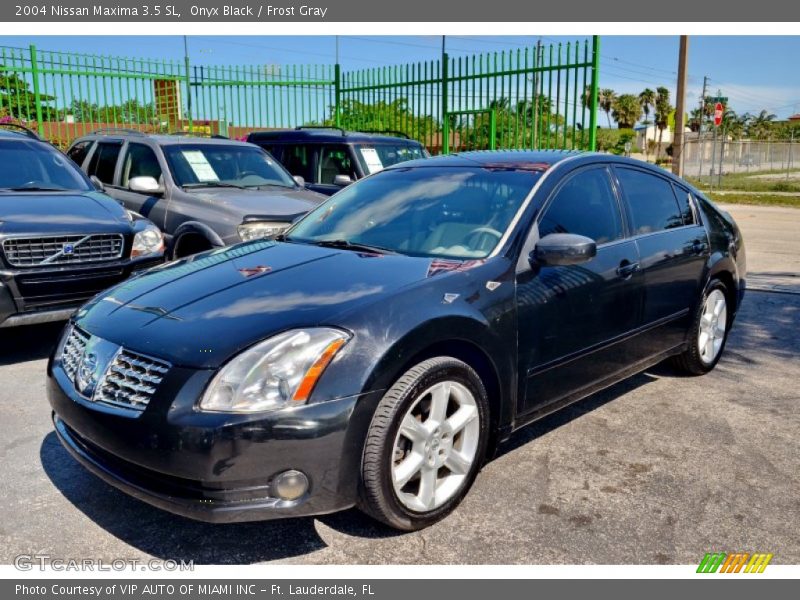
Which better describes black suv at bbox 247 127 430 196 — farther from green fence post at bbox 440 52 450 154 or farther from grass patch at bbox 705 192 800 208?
grass patch at bbox 705 192 800 208

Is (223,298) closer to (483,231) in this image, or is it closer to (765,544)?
(483,231)

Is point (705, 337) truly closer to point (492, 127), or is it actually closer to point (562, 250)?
point (562, 250)

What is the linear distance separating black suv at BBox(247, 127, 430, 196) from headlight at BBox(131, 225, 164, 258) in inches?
125

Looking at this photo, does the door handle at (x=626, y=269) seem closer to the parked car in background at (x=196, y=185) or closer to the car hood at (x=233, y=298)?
the car hood at (x=233, y=298)

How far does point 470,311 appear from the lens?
310cm

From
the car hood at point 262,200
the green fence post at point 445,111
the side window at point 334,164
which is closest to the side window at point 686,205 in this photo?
the car hood at point 262,200

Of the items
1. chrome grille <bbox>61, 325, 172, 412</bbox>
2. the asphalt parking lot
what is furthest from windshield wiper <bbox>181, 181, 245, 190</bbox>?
chrome grille <bbox>61, 325, 172, 412</bbox>

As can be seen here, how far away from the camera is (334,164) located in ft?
30.1

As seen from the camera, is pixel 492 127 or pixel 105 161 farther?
pixel 492 127

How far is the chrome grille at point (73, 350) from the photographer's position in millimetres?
3061

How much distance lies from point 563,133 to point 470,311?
9.16m

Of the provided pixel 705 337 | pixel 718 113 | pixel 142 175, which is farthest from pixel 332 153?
pixel 718 113

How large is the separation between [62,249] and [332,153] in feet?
14.7
